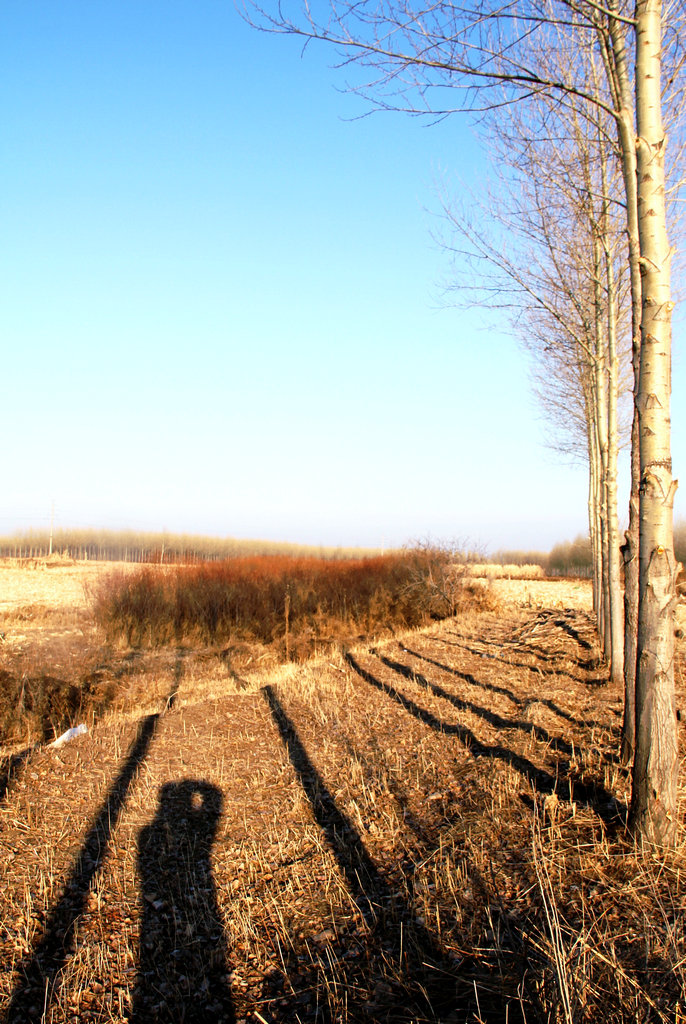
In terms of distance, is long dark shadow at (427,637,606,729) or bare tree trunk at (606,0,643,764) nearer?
bare tree trunk at (606,0,643,764)

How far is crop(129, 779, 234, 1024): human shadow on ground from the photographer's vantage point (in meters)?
3.04

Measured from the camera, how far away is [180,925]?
363 centimetres

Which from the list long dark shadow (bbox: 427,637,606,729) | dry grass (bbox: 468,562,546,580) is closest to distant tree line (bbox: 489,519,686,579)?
dry grass (bbox: 468,562,546,580)

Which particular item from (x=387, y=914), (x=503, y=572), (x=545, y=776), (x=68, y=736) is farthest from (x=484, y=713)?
(x=503, y=572)

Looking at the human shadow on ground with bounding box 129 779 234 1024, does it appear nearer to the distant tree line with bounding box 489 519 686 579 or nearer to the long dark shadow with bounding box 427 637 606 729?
the long dark shadow with bounding box 427 637 606 729

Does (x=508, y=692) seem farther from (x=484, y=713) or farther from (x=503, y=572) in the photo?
(x=503, y=572)

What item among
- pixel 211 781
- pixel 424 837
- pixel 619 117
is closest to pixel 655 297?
pixel 619 117

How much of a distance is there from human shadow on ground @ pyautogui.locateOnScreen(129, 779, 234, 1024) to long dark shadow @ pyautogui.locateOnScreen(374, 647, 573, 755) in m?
Answer: 2.50

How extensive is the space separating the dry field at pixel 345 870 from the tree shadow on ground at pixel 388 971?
0.01 m

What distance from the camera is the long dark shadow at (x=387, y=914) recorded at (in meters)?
2.81

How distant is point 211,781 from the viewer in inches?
223

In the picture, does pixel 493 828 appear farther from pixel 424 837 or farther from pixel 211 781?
pixel 211 781

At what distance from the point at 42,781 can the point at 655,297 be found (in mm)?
5799

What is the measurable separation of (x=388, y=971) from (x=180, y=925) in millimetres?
1218
